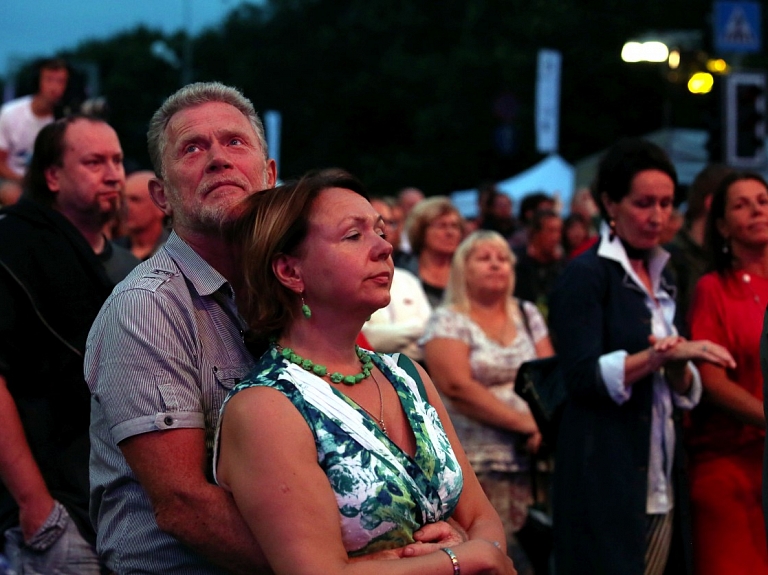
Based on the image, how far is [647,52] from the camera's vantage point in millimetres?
16453

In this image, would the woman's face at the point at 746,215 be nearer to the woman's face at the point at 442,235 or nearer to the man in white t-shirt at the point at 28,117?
the woman's face at the point at 442,235

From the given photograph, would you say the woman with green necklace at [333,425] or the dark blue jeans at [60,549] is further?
the dark blue jeans at [60,549]

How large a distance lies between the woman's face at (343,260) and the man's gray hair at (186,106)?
0.55 m

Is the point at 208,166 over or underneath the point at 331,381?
over

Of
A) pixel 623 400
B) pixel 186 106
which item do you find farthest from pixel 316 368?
pixel 623 400

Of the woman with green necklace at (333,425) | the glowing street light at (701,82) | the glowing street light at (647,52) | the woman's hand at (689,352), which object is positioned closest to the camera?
the woman with green necklace at (333,425)

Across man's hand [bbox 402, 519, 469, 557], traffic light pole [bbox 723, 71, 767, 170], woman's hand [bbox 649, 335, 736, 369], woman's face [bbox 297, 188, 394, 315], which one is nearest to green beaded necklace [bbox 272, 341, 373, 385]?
woman's face [bbox 297, 188, 394, 315]

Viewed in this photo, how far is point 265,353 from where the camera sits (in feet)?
9.45

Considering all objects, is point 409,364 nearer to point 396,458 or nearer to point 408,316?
point 396,458

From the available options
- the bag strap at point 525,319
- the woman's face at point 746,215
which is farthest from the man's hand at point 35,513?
the bag strap at point 525,319

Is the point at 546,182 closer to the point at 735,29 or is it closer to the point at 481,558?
the point at 735,29

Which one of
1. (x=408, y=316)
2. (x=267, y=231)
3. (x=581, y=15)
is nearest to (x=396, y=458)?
(x=267, y=231)

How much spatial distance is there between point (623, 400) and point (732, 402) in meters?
0.50

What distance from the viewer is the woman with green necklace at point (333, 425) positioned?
259 cm
